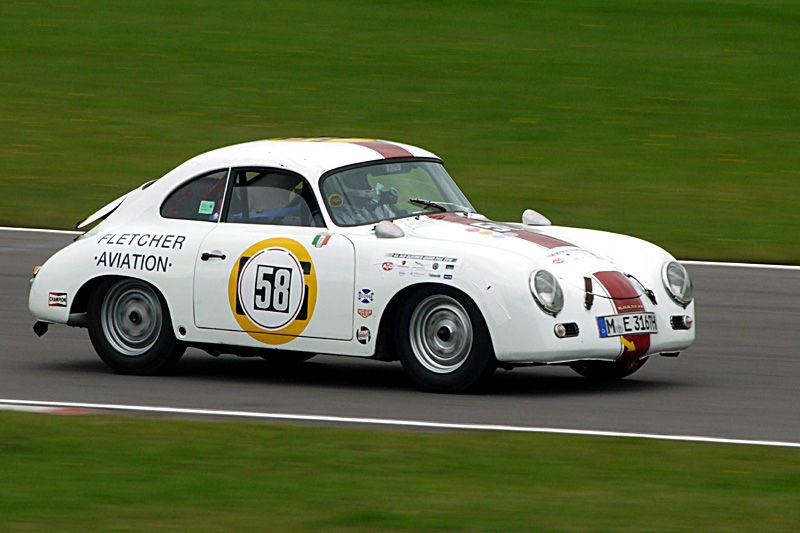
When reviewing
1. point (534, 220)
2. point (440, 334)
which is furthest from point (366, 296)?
point (534, 220)

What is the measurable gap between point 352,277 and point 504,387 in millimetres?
1272

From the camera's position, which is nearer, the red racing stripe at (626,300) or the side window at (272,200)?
the red racing stripe at (626,300)

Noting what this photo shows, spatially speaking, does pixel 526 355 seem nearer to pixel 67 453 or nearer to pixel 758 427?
pixel 758 427

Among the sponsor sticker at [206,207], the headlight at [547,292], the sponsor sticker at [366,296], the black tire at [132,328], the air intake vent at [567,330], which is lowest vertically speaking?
the black tire at [132,328]

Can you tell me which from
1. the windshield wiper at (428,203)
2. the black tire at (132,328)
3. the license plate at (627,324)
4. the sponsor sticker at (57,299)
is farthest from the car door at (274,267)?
the license plate at (627,324)

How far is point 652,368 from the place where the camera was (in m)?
9.96

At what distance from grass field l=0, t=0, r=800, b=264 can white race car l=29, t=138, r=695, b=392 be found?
232 inches

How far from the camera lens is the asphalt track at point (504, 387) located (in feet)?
26.0

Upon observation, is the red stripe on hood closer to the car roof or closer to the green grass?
the car roof

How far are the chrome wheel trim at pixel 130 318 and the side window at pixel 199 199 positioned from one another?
0.57 m

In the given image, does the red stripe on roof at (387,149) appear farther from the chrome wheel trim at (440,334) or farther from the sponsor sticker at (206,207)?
the chrome wheel trim at (440,334)

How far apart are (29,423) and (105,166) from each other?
1132cm

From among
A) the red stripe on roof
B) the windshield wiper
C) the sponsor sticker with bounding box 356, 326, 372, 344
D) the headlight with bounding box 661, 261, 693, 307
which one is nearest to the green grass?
the sponsor sticker with bounding box 356, 326, 372, 344

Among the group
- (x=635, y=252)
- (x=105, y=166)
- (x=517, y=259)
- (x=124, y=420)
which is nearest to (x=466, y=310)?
(x=517, y=259)
